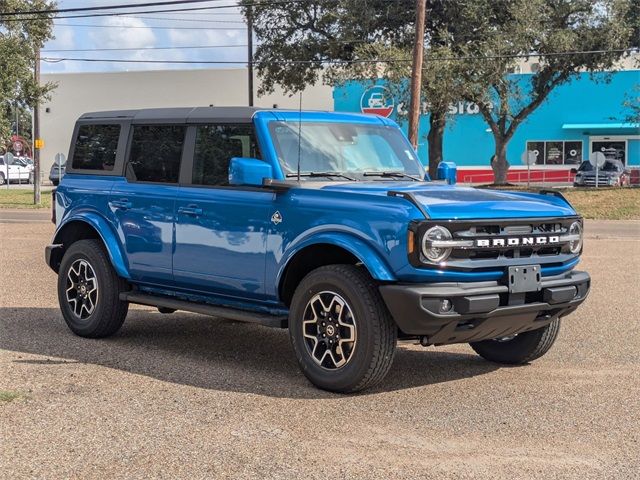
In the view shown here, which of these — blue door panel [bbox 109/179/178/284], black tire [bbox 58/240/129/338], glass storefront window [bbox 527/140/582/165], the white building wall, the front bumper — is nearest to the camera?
the front bumper

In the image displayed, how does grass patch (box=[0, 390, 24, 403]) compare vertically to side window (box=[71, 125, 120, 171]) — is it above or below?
below

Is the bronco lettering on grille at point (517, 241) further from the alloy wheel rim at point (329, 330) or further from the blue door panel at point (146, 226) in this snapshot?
the blue door panel at point (146, 226)

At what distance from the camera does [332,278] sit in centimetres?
622

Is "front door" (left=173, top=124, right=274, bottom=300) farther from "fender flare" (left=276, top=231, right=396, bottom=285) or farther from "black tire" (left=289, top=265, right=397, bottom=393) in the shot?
"black tire" (left=289, top=265, right=397, bottom=393)

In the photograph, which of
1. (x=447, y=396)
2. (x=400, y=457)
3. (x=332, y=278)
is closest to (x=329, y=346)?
(x=332, y=278)

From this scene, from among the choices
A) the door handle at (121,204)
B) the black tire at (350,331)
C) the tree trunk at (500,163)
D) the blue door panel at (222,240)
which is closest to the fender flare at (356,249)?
Answer: the black tire at (350,331)

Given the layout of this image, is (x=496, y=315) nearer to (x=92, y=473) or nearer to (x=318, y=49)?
(x=92, y=473)

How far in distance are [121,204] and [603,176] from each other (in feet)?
124

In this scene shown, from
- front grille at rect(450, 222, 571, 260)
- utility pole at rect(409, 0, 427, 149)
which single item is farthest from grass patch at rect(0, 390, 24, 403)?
utility pole at rect(409, 0, 427, 149)

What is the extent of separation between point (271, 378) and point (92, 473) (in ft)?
7.63

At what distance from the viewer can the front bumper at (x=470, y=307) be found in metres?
5.82

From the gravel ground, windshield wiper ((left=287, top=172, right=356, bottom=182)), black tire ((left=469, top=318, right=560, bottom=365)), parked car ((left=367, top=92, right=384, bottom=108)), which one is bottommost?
the gravel ground

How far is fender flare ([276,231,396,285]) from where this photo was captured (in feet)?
19.6

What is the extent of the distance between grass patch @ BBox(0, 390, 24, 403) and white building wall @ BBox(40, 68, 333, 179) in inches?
2038
